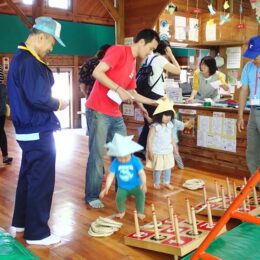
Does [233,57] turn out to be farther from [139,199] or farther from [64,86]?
[139,199]

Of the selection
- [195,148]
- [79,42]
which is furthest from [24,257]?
[79,42]

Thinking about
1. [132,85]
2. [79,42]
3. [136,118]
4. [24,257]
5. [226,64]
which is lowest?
[24,257]

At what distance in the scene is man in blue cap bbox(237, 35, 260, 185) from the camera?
3.33 metres

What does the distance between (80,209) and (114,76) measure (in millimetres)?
1188

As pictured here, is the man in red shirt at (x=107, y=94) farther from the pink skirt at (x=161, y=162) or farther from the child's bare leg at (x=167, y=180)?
the child's bare leg at (x=167, y=180)

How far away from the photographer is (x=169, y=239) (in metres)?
2.42

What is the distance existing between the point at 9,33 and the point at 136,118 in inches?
160

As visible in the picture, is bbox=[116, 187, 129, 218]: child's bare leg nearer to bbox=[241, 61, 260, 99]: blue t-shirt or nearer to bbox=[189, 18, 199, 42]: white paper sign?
bbox=[241, 61, 260, 99]: blue t-shirt

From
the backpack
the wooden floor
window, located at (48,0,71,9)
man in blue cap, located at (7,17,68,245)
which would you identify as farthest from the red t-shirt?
window, located at (48,0,71,9)

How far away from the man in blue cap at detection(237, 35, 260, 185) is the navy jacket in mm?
1866

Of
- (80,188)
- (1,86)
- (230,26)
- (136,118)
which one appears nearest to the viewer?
(80,188)

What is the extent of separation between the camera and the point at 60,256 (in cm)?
240

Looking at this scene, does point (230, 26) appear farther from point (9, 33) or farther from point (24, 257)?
point (24, 257)

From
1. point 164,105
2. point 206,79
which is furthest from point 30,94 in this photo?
point 206,79
